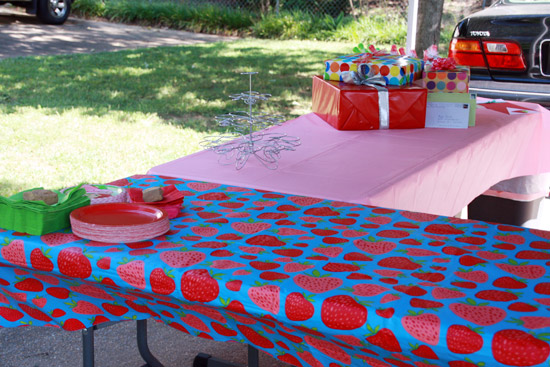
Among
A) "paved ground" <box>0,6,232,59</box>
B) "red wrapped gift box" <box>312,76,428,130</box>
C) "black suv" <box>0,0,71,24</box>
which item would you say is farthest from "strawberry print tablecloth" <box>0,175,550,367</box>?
Answer: "black suv" <box>0,0,71,24</box>

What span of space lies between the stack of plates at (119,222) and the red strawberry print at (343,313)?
1.63 feet

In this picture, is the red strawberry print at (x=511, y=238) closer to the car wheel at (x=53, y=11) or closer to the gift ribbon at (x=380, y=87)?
the gift ribbon at (x=380, y=87)

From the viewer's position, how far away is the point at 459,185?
8.65ft

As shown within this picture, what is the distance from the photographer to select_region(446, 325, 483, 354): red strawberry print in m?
1.16

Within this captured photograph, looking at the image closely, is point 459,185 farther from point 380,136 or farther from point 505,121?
point 505,121

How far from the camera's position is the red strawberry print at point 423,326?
119 cm

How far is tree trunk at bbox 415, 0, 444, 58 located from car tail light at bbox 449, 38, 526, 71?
2.69 m

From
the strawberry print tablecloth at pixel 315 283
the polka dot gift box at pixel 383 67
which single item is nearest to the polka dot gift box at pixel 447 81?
the polka dot gift box at pixel 383 67

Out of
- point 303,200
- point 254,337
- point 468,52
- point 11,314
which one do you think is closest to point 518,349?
point 254,337

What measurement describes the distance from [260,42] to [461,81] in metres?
9.05

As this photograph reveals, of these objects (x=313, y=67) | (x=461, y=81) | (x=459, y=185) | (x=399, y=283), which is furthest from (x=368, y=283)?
(x=313, y=67)

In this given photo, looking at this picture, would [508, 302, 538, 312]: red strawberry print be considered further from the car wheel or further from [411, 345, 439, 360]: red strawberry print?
the car wheel

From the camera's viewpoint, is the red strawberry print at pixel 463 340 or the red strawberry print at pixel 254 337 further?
the red strawberry print at pixel 254 337

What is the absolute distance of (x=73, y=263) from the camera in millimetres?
1485
